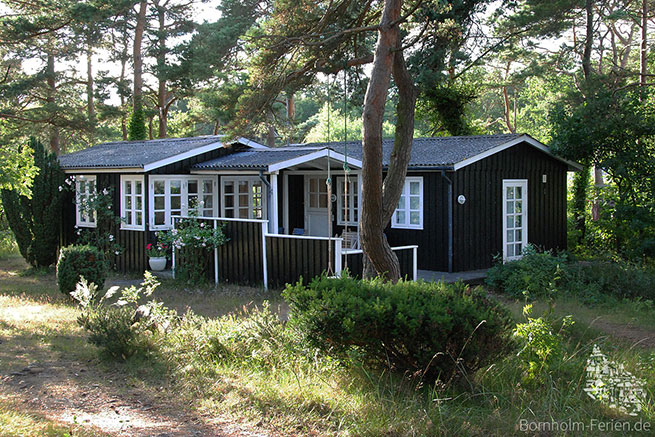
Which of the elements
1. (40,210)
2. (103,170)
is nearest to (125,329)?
(103,170)

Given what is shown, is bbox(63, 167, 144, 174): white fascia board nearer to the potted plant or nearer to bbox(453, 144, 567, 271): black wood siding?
the potted plant

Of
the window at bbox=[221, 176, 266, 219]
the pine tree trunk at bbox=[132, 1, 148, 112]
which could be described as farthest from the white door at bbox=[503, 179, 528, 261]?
the pine tree trunk at bbox=[132, 1, 148, 112]

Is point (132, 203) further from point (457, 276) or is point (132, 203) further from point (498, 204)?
point (498, 204)

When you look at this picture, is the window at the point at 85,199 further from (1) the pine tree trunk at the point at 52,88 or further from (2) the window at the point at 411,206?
(1) the pine tree trunk at the point at 52,88

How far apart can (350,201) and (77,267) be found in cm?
734

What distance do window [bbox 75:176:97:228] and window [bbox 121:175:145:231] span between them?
94 cm

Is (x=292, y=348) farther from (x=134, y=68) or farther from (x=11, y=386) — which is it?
(x=134, y=68)

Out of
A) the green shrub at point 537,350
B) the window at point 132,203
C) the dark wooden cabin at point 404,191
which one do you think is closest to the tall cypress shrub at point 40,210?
the dark wooden cabin at point 404,191

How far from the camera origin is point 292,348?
278 inches

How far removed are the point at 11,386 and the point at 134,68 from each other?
22717 mm

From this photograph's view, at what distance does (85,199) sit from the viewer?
1683 cm

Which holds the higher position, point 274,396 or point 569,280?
point 569,280

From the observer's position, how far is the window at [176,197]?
15258 millimetres

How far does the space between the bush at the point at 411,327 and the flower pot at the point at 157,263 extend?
944cm
